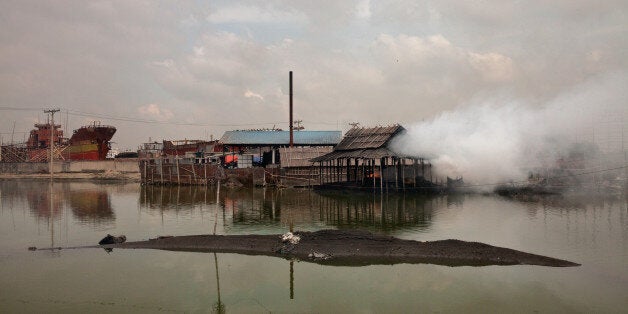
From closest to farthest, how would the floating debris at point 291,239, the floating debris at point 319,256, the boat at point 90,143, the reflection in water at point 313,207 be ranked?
the floating debris at point 319,256 < the floating debris at point 291,239 < the reflection in water at point 313,207 < the boat at point 90,143

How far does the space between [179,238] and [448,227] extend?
1192 centimetres

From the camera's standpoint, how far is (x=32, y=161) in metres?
77.9

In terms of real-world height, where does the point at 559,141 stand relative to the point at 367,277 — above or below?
above

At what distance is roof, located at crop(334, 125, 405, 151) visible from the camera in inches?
1513

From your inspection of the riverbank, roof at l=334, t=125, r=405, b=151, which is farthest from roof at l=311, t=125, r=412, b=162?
the riverbank

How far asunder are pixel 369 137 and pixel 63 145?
6277cm

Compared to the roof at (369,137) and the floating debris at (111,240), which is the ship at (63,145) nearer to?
the roof at (369,137)

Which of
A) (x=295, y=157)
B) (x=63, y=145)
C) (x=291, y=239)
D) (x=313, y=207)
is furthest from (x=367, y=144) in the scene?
(x=63, y=145)

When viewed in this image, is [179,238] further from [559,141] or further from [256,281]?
[559,141]

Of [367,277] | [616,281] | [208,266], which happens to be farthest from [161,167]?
[616,281]

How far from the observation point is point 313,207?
3014 centimetres

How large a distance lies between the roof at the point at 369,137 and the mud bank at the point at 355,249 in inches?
850

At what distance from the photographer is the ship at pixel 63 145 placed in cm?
7475

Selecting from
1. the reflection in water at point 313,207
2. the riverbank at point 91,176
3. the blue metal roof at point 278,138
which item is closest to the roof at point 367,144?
the reflection in water at point 313,207
